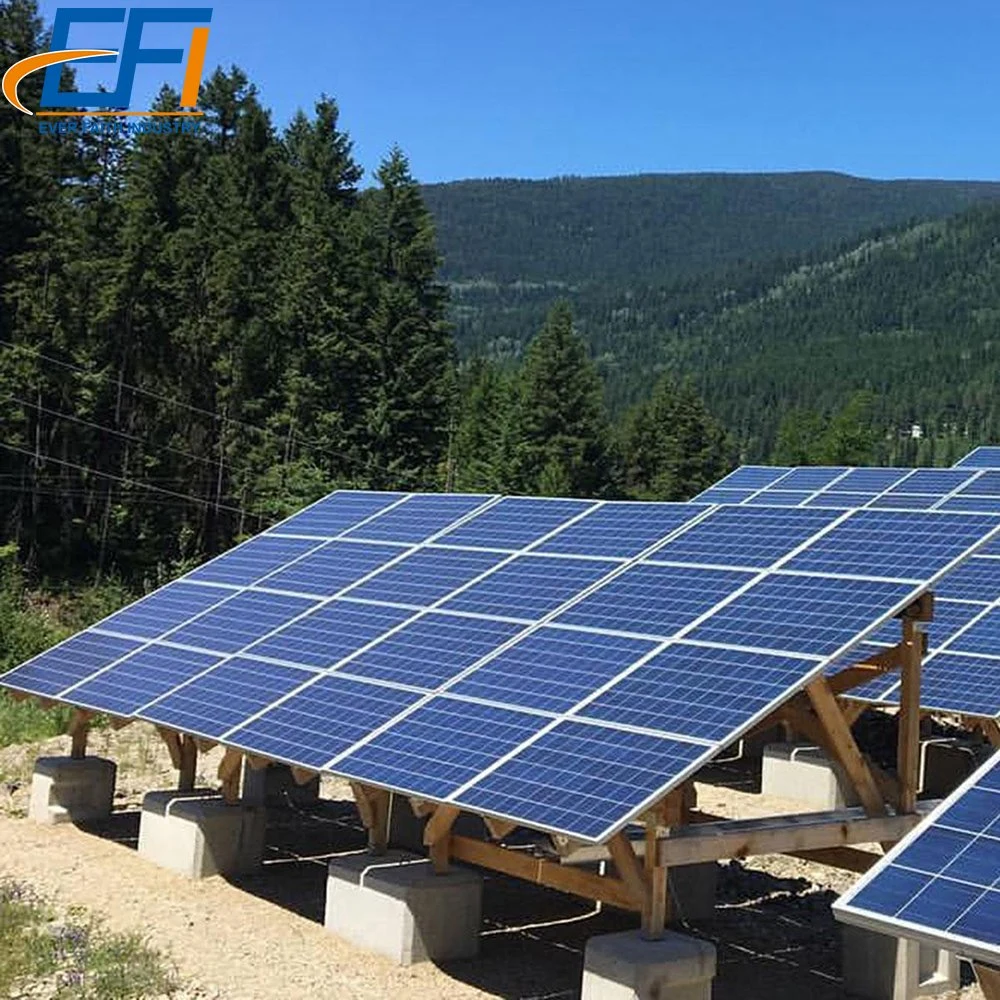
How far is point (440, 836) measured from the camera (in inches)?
508

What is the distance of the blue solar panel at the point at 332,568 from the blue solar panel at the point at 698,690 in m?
5.77

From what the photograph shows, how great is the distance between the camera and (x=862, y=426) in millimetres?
90438

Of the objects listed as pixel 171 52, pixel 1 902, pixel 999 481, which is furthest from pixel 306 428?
pixel 1 902

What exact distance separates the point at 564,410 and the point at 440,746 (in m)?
56.2

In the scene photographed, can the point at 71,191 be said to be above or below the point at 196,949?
above

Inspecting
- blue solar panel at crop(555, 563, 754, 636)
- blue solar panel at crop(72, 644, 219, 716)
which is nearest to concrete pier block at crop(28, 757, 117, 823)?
blue solar panel at crop(72, 644, 219, 716)

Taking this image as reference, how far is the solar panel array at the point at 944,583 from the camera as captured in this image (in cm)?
1838

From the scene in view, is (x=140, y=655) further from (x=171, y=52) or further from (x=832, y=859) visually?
(x=171, y=52)

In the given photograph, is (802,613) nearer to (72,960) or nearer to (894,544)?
(894,544)

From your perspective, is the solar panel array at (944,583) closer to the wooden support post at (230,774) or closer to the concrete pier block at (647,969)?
the concrete pier block at (647,969)

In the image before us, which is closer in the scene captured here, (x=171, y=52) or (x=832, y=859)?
(x=832, y=859)

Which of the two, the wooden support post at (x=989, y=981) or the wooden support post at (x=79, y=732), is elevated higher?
the wooden support post at (x=989, y=981)

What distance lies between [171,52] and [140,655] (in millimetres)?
23118

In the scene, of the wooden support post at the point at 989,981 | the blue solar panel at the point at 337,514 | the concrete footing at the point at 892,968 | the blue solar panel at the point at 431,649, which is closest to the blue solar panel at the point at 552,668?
the blue solar panel at the point at 431,649
